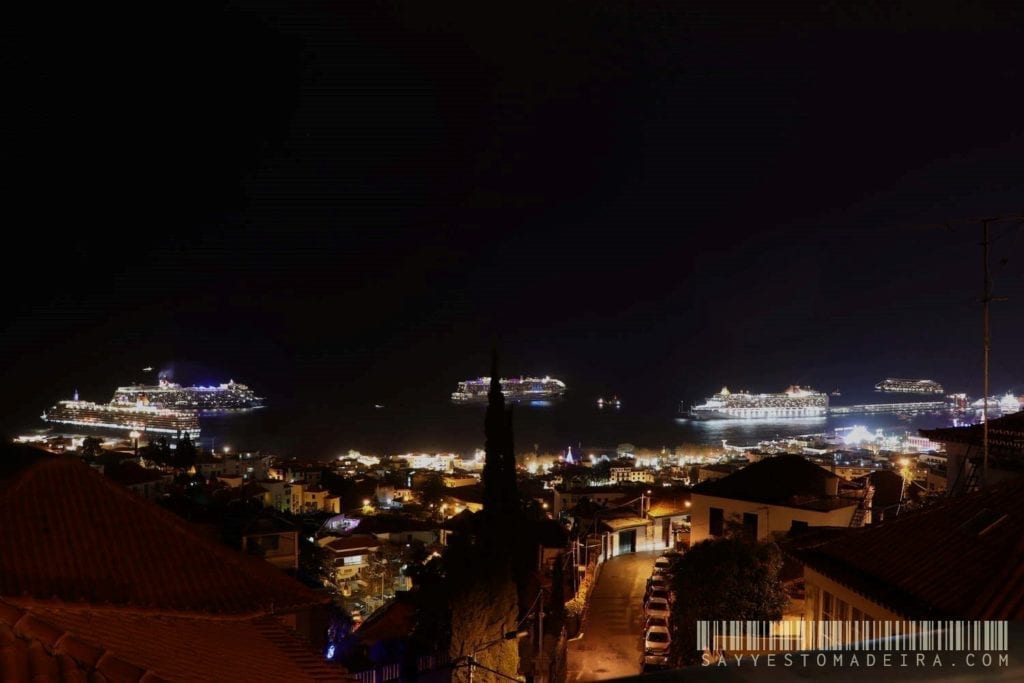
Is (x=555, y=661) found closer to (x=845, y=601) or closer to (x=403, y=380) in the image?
(x=845, y=601)

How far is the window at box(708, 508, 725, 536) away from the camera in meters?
11.1

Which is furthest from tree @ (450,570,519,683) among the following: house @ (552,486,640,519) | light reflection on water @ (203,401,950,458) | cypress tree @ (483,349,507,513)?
light reflection on water @ (203,401,950,458)

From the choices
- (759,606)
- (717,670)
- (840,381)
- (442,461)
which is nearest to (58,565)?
(717,670)

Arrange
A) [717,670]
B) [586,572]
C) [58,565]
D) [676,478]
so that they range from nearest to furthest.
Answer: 1. [717,670]
2. [58,565]
3. [586,572]
4. [676,478]

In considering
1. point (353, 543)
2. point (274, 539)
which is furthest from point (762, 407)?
point (274, 539)

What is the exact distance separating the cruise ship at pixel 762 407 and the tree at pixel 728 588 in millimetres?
88663

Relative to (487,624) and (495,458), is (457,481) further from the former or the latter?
(487,624)

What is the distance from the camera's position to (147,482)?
75.7ft

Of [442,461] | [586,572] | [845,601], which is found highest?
[845,601]

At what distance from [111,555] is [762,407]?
107490mm

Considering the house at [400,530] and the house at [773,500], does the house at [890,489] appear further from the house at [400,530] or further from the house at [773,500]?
the house at [400,530]

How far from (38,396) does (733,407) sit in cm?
11375

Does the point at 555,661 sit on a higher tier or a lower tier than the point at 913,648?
lower

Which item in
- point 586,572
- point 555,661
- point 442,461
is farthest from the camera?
point 442,461
